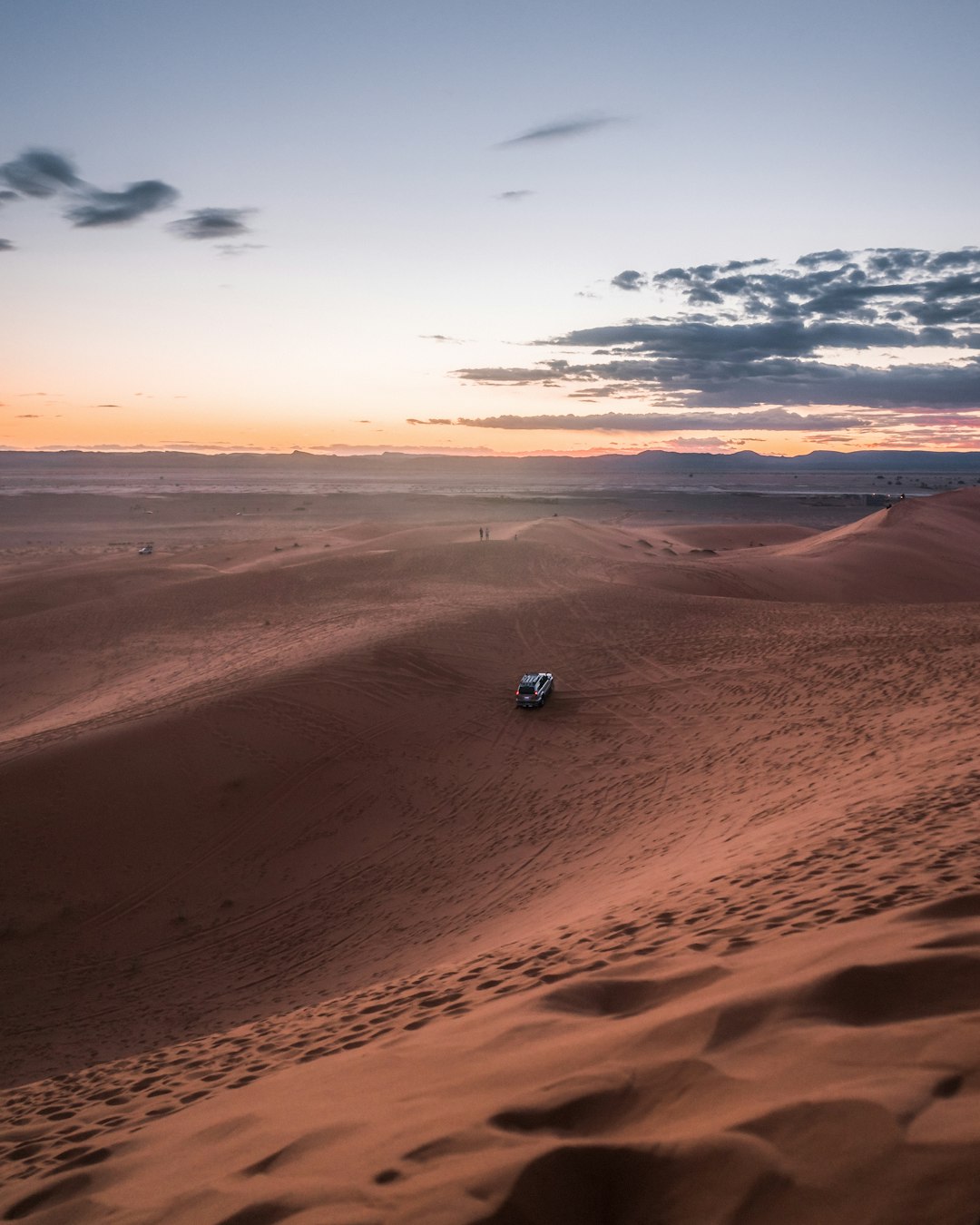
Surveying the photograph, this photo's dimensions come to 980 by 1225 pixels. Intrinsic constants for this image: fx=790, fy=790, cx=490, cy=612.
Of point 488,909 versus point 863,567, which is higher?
point 863,567

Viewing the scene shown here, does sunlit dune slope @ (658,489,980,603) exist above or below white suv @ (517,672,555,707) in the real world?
above

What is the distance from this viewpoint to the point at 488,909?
36.7 ft

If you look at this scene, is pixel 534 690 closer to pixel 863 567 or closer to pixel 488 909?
pixel 488 909

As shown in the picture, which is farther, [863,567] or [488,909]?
[863,567]

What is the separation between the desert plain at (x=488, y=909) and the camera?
3465 millimetres

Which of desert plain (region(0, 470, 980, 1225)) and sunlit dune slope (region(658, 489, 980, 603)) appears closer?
desert plain (region(0, 470, 980, 1225))

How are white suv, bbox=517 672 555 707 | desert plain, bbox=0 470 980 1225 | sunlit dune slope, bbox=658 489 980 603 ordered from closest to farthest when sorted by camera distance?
desert plain, bbox=0 470 980 1225 < white suv, bbox=517 672 555 707 < sunlit dune slope, bbox=658 489 980 603

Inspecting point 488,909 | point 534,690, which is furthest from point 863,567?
point 488,909

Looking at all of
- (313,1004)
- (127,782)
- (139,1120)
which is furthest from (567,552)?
(139,1120)

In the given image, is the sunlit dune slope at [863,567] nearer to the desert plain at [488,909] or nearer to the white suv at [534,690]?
the desert plain at [488,909]

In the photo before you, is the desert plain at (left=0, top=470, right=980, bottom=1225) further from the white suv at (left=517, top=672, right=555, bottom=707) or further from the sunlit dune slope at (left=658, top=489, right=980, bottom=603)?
the sunlit dune slope at (left=658, top=489, right=980, bottom=603)

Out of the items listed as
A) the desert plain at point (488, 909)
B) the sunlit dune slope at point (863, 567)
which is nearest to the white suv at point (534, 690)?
the desert plain at point (488, 909)

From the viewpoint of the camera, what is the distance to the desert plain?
3465mm

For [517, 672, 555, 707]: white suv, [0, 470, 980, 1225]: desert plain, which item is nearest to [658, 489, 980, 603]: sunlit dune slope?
[0, 470, 980, 1225]: desert plain
